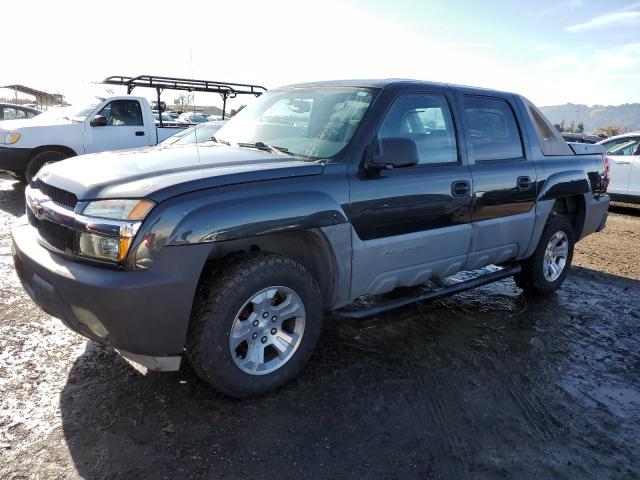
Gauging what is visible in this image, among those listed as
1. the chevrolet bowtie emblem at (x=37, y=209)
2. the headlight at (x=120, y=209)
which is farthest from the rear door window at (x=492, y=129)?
the chevrolet bowtie emblem at (x=37, y=209)

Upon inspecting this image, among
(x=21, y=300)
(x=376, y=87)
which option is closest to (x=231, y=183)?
(x=376, y=87)

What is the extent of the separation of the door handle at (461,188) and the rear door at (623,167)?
8.22 meters

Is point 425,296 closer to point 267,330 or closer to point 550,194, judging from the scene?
point 267,330

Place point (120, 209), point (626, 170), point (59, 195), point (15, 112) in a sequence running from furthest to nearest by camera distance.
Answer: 1. point (15, 112)
2. point (626, 170)
3. point (59, 195)
4. point (120, 209)

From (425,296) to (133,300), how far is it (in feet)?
7.05

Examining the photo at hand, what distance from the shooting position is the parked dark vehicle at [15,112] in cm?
1393

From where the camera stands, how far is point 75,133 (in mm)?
9008

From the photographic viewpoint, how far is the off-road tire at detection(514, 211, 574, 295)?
475 centimetres

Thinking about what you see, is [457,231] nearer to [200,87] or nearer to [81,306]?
[81,306]

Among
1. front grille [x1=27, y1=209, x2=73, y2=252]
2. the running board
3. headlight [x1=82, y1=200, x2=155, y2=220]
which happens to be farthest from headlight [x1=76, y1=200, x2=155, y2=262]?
the running board

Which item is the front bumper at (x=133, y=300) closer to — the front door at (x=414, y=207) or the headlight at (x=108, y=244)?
the headlight at (x=108, y=244)

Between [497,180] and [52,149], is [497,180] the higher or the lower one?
the higher one

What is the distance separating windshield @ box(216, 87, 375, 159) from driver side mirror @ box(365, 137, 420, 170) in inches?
8.5

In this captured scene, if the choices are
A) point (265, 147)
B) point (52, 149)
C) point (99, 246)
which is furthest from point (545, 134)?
point (52, 149)
